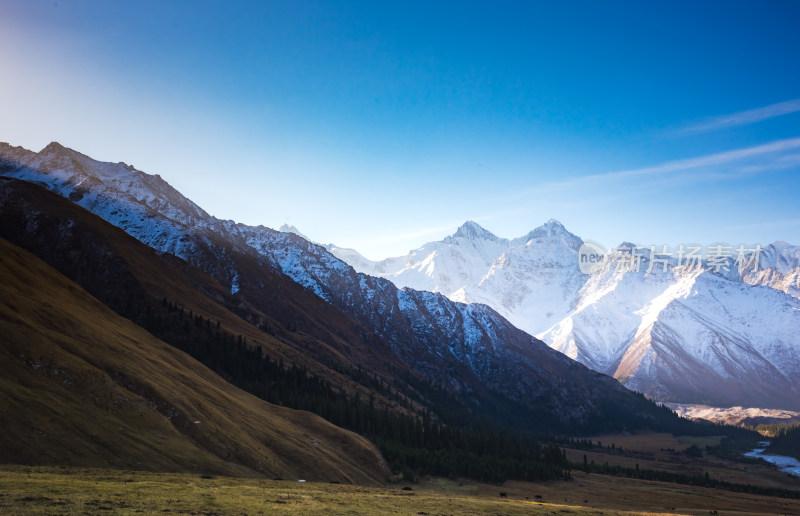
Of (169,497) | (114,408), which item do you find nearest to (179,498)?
(169,497)

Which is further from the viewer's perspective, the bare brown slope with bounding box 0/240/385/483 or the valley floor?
the bare brown slope with bounding box 0/240/385/483

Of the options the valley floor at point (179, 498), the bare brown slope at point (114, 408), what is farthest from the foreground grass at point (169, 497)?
the bare brown slope at point (114, 408)

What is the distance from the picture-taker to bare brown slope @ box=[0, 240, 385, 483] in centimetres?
6138

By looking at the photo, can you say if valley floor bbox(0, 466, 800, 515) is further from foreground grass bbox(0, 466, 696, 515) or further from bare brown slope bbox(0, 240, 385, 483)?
bare brown slope bbox(0, 240, 385, 483)

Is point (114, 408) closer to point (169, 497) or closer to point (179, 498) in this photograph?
point (169, 497)

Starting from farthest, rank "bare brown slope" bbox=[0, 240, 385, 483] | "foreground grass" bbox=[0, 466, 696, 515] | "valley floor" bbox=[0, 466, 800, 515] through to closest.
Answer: "bare brown slope" bbox=[0, 240, 385, 483] < "valley floor" bbox=[0, 466, 800, 515] < "foreground grass" bbox=[0, 466, 696, 515]

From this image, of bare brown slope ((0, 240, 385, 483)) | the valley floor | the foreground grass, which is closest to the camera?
the foreground grass

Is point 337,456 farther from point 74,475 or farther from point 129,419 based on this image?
point 74,475

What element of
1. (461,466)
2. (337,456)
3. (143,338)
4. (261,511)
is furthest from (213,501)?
(461,466)

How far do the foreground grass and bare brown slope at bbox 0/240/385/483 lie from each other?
8502mm

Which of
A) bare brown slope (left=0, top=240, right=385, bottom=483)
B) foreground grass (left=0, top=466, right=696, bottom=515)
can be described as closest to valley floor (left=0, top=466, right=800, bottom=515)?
foreground grass (left=0, top=466, right=696, bottom=515)

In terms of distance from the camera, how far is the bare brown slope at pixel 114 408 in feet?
201

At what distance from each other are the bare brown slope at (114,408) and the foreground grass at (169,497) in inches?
335

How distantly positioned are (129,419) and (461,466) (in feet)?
331
